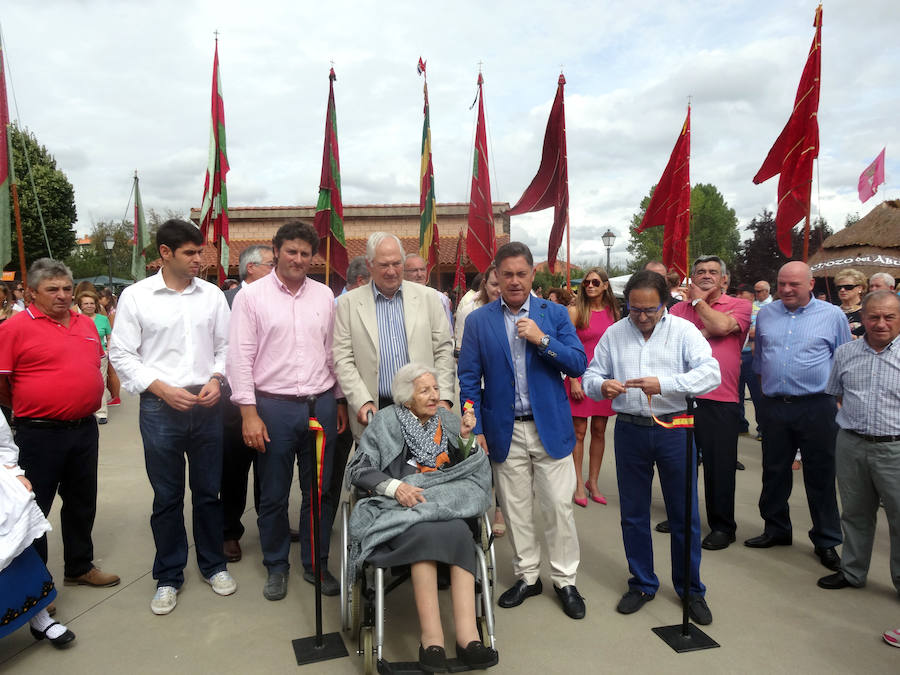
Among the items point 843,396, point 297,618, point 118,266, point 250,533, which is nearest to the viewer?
point 297,618

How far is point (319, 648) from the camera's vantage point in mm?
2979

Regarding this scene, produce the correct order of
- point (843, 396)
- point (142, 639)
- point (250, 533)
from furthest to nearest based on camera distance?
point (250, 533)
point (843, 396)
point (142, 639)

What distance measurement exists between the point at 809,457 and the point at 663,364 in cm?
164

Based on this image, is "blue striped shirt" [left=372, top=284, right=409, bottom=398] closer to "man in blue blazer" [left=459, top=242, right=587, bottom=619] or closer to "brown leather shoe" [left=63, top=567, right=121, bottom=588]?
"man in blue blazer" [left=459, top=242, right=587, bottom=619]

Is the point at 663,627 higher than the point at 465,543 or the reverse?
the reverse

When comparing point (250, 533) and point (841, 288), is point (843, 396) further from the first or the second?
point (250, 533)

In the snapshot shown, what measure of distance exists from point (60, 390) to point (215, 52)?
6.71 metres

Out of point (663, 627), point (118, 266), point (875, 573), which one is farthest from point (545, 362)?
point (118, 266)

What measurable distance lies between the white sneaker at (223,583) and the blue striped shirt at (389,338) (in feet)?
4.86

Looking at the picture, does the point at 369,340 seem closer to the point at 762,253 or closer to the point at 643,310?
the point at 643,310

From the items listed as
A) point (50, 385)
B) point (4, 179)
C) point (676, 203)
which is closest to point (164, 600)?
point (50, 385)

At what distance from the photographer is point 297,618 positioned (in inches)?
131

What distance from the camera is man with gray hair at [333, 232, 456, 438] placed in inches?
137

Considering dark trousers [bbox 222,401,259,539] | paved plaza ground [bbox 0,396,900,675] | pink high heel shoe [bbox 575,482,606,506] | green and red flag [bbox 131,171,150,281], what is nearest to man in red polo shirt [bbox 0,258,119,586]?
paved plaza ground [bbox 0,396,900,675]
